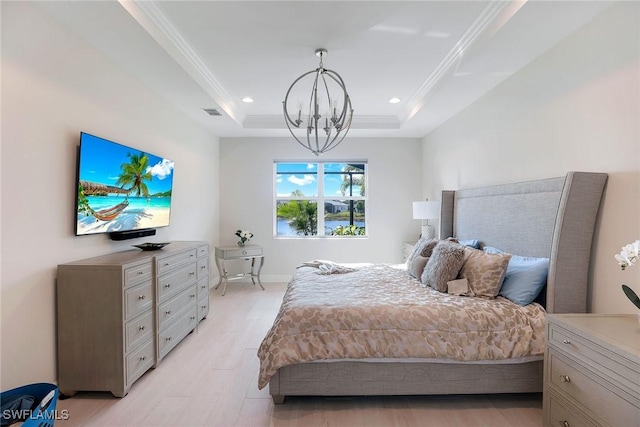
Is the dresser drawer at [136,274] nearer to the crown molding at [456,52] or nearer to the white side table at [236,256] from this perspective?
the white side table at [236,256]

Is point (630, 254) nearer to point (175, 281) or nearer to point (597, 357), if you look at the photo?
point (597, 357)

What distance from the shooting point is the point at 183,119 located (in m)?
4.20

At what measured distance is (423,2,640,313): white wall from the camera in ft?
6.27

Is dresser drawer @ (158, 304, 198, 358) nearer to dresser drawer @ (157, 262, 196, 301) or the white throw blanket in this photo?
dresser drawer @ (157, 262, 196, 301)

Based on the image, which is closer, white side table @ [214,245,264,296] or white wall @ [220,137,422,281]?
white side table @ [214,245,264,296]

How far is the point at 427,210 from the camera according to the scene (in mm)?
4379

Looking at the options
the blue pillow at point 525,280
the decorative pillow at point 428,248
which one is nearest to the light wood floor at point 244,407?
the blue pillow at point 525,280

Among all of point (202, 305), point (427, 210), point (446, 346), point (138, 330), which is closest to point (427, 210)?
point (427, 210)

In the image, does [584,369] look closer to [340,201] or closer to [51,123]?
[51,123]

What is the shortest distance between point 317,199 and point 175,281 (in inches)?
127

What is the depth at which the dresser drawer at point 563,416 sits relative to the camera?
5.35 feet

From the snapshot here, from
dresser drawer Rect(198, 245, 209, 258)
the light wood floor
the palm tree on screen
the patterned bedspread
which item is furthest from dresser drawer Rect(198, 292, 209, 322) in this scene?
the patterned bedspread

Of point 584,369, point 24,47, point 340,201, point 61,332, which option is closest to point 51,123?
point 24,47

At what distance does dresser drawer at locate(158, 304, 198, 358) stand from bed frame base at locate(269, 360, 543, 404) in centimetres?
116
